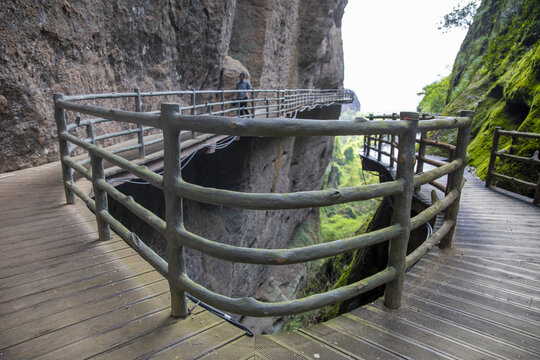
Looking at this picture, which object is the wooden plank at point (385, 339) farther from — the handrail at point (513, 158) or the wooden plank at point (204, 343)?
the handrail at point (513, 158)

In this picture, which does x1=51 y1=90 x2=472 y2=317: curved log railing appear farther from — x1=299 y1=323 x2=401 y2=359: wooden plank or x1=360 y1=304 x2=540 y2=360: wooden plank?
x1=299 y1=323 x2=401 y2=359: wooden plank

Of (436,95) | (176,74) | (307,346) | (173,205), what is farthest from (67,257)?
(436,95)

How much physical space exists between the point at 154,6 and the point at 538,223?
9500mm

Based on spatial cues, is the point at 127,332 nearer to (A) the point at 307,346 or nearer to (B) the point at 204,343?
(B) the point at 204,343

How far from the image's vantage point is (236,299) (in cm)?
179

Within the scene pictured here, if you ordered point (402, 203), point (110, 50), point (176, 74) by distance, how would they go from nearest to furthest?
point (402, 203) < point (110, 50) < point (176, 74)

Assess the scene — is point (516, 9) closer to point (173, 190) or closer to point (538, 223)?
point (538, 223)

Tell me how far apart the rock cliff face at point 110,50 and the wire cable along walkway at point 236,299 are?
3.47 m

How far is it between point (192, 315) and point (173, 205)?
68 centimetres

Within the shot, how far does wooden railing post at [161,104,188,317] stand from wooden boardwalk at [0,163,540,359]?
156 mm

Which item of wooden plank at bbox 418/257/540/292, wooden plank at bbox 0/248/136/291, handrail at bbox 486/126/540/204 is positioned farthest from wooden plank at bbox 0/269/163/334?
handrail at bbox 486/126/540/204

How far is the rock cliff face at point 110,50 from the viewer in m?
5.56

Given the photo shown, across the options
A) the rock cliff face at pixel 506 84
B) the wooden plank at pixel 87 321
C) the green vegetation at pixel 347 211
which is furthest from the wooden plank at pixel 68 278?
the rock cliff face at pixel 506 84

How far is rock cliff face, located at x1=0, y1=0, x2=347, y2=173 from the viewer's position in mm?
5559
